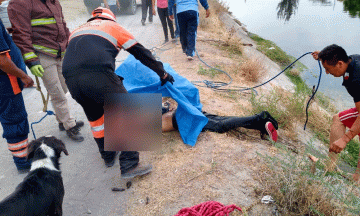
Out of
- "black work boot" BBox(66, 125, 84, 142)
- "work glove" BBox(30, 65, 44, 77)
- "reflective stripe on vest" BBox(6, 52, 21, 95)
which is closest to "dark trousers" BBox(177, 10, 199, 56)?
"black work boot" BBox(66, 125, 84, 142)

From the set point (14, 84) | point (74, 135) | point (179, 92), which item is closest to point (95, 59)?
point (14, 84)

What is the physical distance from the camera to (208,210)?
211 centimetres

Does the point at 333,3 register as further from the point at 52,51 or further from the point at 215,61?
the point at 52,51

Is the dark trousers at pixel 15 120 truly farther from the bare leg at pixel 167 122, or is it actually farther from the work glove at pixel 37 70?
the bare leg at pixel 167 122

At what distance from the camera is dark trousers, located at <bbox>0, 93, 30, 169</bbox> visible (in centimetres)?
252

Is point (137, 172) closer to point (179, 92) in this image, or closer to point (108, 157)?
point (108, 157)

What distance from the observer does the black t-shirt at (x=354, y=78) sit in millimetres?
2623

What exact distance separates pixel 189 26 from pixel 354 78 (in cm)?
386

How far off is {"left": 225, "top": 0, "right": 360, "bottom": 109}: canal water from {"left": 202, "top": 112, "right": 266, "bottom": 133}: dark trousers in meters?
5.12

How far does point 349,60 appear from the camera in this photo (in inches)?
109

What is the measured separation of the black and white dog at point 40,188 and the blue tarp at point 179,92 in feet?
4.67

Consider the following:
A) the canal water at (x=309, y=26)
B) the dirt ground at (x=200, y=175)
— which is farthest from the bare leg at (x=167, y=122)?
the canal water at (x=309, y=26)

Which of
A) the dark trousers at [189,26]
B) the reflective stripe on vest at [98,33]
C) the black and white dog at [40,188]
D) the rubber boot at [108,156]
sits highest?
the reflective stripe on vest at [98,33]

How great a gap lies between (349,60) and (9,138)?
3.77 m
